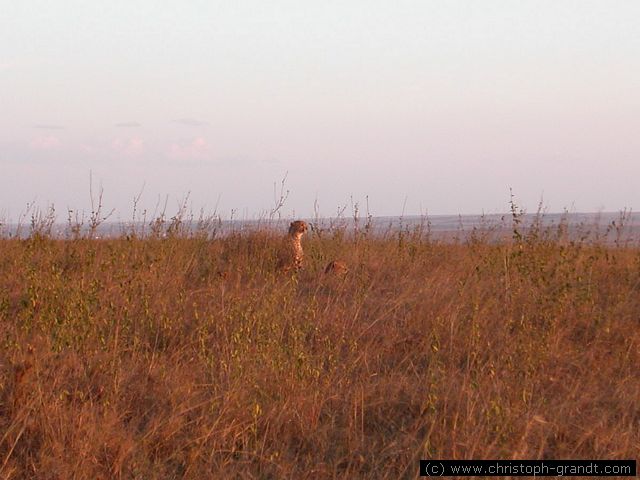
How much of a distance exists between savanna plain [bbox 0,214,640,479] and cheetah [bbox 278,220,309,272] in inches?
14.5

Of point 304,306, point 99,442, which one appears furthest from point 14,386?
point 304,306

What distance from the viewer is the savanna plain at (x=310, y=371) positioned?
3.23 meters

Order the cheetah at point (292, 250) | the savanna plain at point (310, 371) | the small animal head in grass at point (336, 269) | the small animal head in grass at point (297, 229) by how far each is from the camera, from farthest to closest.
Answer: the small animal head in grass at point (297, 229) → the cheetah at point (292, 250) → the small animal head in grass at point (336, 269) → the savanna plain at point (310, 371)

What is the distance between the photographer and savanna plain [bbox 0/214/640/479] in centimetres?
323

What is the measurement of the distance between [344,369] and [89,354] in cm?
149

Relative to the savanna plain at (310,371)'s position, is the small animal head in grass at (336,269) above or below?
above

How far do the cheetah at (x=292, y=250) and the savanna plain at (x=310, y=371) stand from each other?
37cm

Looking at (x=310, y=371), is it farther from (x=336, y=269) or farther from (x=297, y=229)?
(x=297, y=229)

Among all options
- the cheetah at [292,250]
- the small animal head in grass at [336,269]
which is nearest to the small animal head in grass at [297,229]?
the cheetah at [292,250]

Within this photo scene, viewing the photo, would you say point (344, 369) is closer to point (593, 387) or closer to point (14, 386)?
point (593, 387)

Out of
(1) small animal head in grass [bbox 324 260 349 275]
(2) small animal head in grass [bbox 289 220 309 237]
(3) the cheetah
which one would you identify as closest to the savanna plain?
(1) small animal head in grass [bbox 324 260 349 275]

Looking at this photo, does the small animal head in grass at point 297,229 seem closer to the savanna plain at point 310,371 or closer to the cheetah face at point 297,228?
the cheetah face at point 297,228

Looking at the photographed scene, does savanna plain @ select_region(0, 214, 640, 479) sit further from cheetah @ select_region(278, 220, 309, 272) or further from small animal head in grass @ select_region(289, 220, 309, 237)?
small animal head in grass @ select_region(289, 220, 309, 237)

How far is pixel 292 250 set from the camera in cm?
724
